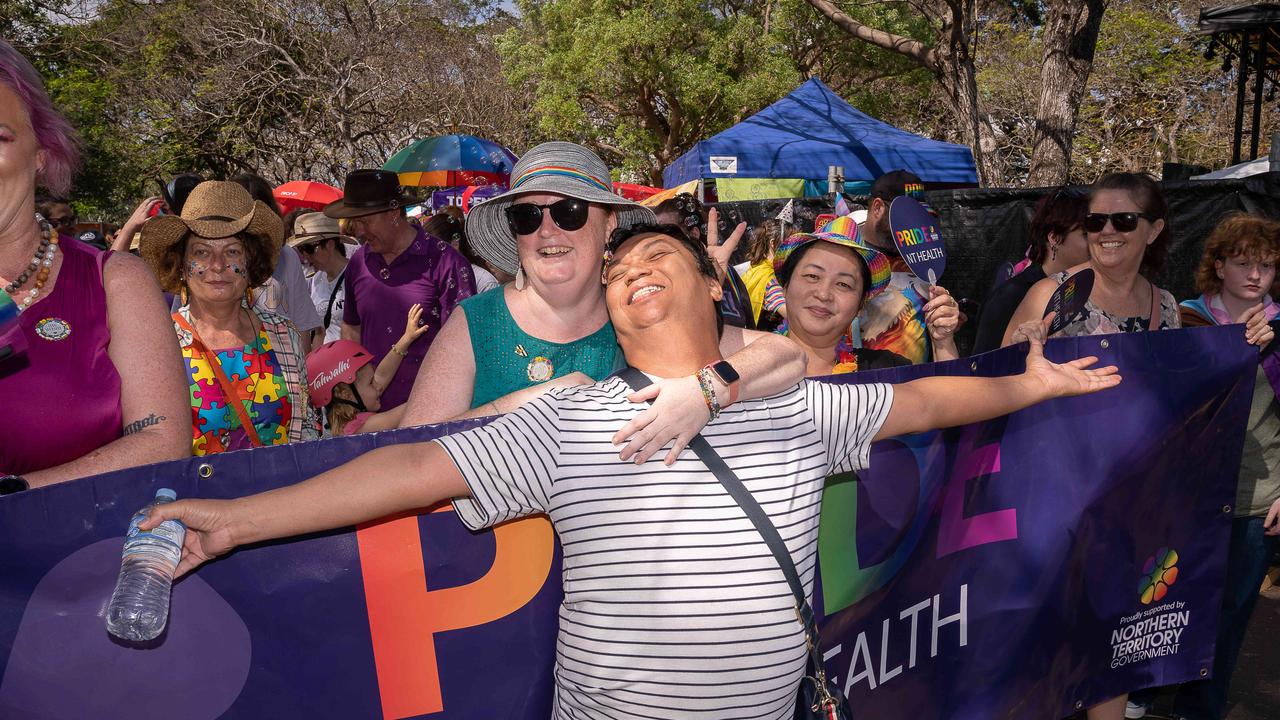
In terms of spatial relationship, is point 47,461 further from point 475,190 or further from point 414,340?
point 475,190

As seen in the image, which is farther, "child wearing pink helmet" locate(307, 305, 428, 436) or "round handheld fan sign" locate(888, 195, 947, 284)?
"child wearing pink helmet" locate(307, 305, 428, 436)

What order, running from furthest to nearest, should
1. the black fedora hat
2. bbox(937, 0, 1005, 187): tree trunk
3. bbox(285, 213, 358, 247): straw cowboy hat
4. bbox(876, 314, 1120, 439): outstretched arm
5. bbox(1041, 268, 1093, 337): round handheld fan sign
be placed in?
bbox(937, 0, 1005, 187): tree trunk < bbox(285, 213, 358, 247): straw cowboy hat < the black fedora hat < bbox(1041, 268, 1093, 337): round handheld fan sign < bbox(876, 314, 1120, 439): outstretched arm

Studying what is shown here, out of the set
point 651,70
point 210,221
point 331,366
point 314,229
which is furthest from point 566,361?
point 651,70

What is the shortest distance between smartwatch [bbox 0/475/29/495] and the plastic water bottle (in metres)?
0.32

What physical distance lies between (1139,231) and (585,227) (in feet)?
7.56

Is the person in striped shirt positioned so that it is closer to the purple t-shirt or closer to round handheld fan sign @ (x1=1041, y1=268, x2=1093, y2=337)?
round handheld fan sign @ (x1=1041, y1=268, x2=1093, y2=337)

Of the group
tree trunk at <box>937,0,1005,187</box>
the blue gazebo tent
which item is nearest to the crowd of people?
tree trunk at <box>937,0,1005,187</box>

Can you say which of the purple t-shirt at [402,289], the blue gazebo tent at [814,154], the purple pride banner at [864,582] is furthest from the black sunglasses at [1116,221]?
the blue gazebo tent at [814,154]

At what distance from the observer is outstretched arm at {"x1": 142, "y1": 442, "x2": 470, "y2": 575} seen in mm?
1700

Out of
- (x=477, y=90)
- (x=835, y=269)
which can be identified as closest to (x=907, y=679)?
(x=835, y=269)

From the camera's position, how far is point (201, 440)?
305 cm

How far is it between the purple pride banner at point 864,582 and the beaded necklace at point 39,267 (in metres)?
0.47

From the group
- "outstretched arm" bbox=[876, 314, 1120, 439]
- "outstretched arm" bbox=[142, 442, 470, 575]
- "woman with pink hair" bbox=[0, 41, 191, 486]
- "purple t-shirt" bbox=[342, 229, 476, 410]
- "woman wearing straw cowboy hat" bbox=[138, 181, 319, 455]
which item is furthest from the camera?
"purple t-shirt" bbox=[342, 229, 476, 410]

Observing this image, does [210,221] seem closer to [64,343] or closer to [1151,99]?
[64,343]
